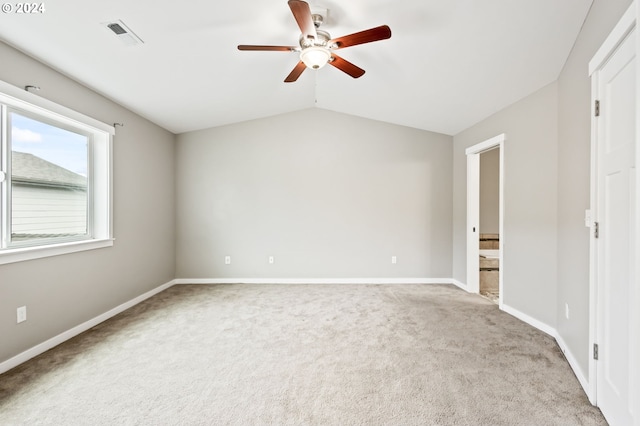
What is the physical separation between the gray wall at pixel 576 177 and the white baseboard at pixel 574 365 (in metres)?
0.04

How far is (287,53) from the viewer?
289 centimetres

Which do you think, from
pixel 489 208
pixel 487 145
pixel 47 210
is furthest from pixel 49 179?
pixel 489 208

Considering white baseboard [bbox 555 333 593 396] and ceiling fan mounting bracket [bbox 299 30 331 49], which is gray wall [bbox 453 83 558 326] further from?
ceiling fan mounting bracket [bbox 299 30 331 49]

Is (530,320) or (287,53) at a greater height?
(287,53)

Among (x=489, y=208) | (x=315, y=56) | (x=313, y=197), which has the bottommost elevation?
(x=489, y=208)

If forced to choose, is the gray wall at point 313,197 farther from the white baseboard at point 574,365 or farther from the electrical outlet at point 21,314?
the electrical outlet at point 21,314

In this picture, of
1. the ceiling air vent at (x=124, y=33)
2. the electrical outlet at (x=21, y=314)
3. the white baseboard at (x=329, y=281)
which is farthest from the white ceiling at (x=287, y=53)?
the white baseboard at (x=329, y=281)

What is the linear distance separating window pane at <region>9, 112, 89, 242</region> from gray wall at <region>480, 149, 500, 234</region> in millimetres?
6314

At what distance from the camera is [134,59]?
2.59 m

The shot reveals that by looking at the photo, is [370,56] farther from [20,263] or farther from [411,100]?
[20,263]

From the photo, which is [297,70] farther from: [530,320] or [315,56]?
[530,320]

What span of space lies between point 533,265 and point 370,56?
2.72m

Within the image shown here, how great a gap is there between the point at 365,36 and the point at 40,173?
299 centimetres

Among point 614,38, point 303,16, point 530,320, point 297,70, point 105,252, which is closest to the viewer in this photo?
point 614,38
